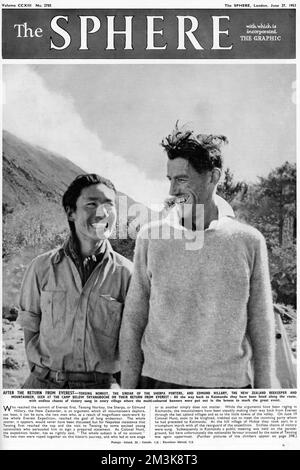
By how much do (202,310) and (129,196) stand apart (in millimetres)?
639

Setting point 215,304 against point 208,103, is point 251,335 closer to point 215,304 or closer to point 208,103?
point 215,304

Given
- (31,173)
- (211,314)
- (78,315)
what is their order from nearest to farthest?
(211,314) < (78,315) < (31,173)

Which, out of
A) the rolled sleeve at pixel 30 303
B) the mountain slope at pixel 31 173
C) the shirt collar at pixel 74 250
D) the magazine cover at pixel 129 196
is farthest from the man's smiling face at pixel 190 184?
the rolled sleeve at pixel 30 303

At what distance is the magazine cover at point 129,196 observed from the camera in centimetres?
262

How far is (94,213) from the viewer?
2639 mm

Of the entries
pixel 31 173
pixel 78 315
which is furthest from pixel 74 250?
pixel 31 173

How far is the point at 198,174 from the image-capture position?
2570mm

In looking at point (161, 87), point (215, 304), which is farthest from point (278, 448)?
point (161, 87)

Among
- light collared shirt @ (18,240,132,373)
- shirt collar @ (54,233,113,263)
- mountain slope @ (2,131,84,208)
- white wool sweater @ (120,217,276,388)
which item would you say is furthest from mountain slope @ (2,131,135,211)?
white wool sweater @ (120,217,276,388)

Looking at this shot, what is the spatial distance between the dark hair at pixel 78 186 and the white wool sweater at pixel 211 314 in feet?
1.48

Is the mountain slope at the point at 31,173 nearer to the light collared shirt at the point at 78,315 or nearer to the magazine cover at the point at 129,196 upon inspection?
the magazine cover at the point at 129,196

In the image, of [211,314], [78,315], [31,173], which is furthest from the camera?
[31,173]

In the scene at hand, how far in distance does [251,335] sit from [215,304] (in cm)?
21

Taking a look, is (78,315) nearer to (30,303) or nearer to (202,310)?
(30,303)
